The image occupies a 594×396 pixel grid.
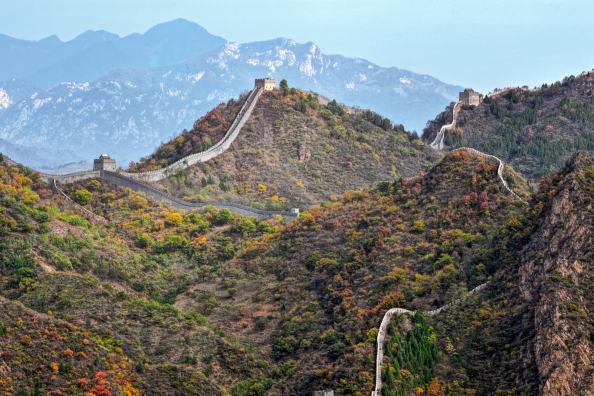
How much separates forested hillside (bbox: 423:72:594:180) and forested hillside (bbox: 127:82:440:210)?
1201 cm

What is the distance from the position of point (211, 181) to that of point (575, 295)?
61596 millimetres

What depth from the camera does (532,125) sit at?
132 metres

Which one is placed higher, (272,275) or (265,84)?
(265,84)

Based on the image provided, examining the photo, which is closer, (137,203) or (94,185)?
(137,203)

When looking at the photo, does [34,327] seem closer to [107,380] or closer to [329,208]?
[107,380]

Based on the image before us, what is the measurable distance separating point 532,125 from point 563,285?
3587 inches

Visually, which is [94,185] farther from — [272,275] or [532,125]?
[532,125]

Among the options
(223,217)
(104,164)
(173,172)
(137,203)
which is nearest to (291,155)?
(173,172)

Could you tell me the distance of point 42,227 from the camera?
218 ft

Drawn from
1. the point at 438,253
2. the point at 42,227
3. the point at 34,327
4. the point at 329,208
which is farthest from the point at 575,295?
the point at 42,227

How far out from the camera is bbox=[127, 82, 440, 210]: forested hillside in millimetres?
99875

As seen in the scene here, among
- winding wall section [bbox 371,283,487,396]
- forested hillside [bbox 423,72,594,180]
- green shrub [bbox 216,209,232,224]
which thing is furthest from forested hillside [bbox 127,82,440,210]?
winding wall section [bbox 371,283,487,396]

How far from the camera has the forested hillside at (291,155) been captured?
99875mm

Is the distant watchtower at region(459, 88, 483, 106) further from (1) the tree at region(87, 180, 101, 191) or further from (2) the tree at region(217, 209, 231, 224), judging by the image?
(1) the tree at region(87, 180, 101, 191)
